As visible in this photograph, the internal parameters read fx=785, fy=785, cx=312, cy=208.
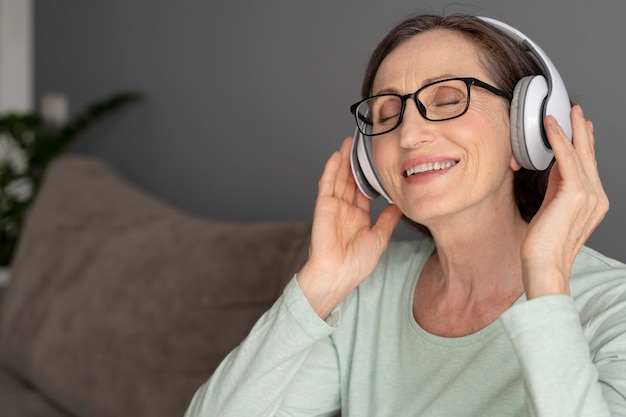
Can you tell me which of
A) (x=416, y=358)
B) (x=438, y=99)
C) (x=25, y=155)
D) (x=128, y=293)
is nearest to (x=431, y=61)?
(x=438, y=99)

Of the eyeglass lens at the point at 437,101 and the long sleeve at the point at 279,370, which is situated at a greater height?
the eyeglass lens at the point at 437,101

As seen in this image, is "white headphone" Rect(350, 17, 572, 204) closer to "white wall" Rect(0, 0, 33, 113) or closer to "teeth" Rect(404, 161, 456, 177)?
"teeth" Rect(404, 161, 456, 177)

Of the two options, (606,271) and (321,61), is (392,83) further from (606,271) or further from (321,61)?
(321,61)

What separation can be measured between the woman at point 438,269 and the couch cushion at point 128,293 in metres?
0.28

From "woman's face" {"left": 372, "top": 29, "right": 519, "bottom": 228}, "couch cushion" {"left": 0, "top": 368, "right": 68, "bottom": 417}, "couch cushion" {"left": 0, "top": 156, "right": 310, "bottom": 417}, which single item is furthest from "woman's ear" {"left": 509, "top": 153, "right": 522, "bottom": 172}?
"couch cushion" {"left": 0, "top": 368, "right": 68, "bottom": 417}

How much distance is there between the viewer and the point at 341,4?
6.60ft

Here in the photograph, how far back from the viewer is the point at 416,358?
4.33 feet

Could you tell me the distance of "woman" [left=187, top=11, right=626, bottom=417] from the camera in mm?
1094

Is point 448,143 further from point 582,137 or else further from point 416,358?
point 416,358

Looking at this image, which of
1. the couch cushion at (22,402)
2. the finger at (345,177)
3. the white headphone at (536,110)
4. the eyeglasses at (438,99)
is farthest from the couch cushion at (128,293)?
the white headphone at (536,110)

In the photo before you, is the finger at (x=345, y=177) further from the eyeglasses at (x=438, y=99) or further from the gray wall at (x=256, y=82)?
the gray wall at (x=256, y=82)

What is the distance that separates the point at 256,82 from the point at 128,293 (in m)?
0.78

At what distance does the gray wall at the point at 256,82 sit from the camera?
1.47 metres

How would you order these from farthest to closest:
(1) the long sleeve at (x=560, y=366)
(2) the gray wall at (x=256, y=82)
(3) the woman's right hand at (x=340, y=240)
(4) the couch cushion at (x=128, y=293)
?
(4) the couch cushion at (x=128, y=293) < (2) the gray wall at (x=256, y=82) < (3) the woman's right hand at (x=340, y=240) < (1) the long sleeve at (x=560, y=366)
